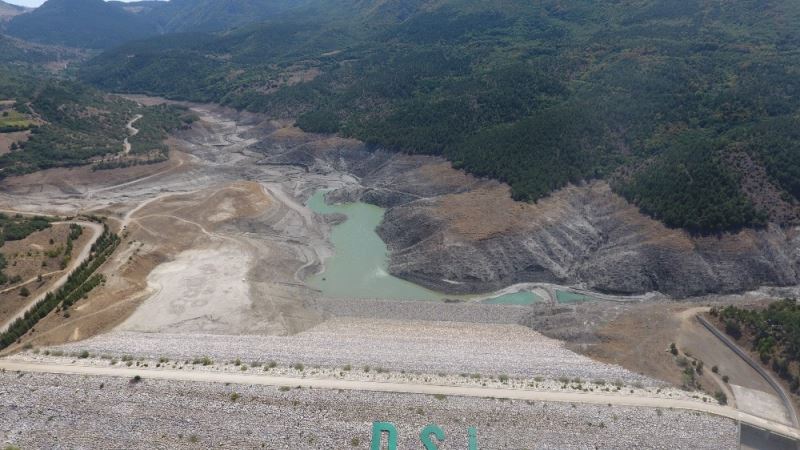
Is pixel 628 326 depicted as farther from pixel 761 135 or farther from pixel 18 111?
pixel 18 111

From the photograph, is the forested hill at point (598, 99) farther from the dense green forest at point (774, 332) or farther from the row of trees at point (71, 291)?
the row of trees at point (71, 291)

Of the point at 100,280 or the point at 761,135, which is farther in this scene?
the point at 761,135

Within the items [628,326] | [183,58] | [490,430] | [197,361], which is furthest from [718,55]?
[183,58]

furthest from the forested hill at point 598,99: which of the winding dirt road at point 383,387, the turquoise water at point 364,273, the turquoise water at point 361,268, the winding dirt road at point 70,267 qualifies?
the winding dirt road at point 70,267

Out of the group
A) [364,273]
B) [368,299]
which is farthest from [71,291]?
[364,273]

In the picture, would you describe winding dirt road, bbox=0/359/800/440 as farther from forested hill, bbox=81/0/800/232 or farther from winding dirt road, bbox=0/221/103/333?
forested hill, bbox=81/0/800/232
